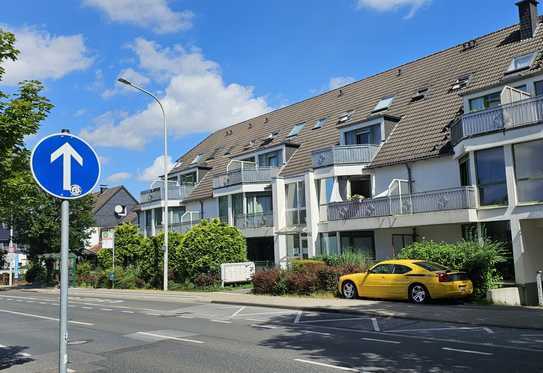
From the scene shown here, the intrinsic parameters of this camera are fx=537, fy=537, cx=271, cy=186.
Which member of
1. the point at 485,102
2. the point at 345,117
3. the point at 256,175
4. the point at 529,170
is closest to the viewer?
the point at 529,170

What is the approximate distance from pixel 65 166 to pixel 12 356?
21.9 ft

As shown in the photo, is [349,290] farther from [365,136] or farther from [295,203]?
[295,203]

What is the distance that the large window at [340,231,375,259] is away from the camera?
26.3m

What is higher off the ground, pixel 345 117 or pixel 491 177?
pixel 345 117

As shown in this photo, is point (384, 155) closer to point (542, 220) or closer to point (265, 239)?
point (542, 220)

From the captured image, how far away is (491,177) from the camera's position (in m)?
20.0

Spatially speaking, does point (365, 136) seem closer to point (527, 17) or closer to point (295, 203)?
point (295, 203)

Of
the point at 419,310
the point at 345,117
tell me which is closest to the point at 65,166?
the point at 419,310

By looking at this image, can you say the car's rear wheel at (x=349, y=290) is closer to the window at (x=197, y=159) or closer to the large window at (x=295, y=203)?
the large window at (x=295, y=203)

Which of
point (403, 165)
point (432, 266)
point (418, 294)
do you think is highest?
point (403, 165)

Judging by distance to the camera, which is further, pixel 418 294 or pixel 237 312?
pixel 237 312

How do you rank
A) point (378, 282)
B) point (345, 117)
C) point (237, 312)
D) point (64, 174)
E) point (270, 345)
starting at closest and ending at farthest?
point (64, 174), point (270, 345), point (237, 312), point (378, 282), point (345, 117)

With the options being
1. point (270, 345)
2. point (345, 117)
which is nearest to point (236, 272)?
point (345, 117)

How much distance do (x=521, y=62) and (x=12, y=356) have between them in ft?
72.7
